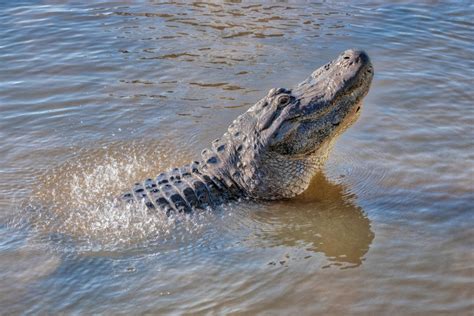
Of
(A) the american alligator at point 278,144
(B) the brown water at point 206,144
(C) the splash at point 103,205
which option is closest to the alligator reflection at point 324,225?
(B) the brown water at point 206,144

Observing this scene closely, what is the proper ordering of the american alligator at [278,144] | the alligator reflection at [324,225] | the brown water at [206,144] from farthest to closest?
the american alligator at [278,144] < the alligator reflection at [324,225] < the brown water at [206,144]

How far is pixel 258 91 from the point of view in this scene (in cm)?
843

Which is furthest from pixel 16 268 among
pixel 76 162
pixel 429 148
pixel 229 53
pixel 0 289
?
pixel 229 53

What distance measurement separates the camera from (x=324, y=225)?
228 inches

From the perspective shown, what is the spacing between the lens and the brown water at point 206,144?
4.96 m

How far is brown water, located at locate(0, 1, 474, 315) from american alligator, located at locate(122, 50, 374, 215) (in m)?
0.21

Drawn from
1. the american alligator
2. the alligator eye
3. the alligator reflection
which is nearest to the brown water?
the alligator reflection

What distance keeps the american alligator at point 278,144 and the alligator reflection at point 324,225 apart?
0.25 metres

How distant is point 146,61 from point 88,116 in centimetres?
162

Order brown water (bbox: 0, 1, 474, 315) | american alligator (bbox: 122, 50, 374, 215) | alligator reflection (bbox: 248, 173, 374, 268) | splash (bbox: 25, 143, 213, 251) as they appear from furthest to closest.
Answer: american alligator (bbox: 122, 50, 374, 215)
splash (bbox: 25, 143, 213, 251)
alligator reflection (bbox: 248, 173, 374, 268)
brown water (bbox: 0, 1, 474, 315)

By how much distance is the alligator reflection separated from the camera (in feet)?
17.8

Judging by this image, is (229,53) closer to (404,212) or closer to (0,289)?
(404,212)

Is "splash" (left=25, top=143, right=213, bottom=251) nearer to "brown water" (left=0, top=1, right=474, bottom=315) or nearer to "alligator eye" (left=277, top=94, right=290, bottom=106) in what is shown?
"brown water" (left=0, top=1, right=474, bottom=315)

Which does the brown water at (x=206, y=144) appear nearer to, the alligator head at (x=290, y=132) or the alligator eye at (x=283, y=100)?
the alligator head at (x=290, y=132)
